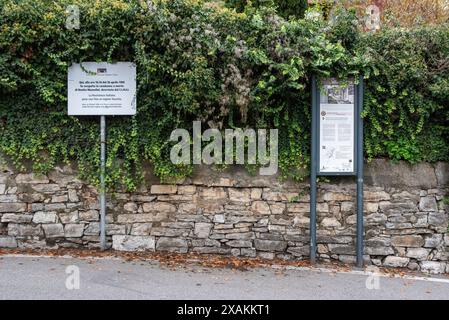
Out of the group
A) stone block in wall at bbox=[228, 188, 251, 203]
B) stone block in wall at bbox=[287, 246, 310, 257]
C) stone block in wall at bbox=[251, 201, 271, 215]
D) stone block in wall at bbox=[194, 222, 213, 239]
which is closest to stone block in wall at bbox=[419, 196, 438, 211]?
stone block in wall at bbox=[287, 246, 310, 257]

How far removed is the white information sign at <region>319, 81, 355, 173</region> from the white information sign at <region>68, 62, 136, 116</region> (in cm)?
269

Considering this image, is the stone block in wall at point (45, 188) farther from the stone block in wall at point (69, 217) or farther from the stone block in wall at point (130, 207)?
the stone block in wall at point (130, 207)

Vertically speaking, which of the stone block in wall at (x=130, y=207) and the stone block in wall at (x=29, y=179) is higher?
the stone block in wall at (x=29, y=179)

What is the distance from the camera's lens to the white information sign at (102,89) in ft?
19.4

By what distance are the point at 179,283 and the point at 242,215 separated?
5.05ft

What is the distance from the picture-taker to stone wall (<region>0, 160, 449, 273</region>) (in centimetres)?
603

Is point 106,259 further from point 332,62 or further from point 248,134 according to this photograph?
point 332,62

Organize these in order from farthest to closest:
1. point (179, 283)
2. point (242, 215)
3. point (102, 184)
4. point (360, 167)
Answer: point (242, 215) < point (102, 184) < point (360, 167) < point (179, 283)

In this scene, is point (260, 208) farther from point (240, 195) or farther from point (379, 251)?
point (379, 251)

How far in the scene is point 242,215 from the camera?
19.9 ft

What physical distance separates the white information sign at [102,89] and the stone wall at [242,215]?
98 centimetres

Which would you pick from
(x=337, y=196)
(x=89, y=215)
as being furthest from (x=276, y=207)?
(x=89, y=215)

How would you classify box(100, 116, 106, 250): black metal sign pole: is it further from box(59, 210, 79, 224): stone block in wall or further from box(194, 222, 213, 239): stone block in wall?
box(194, 222, 213, 239): stone block in wall

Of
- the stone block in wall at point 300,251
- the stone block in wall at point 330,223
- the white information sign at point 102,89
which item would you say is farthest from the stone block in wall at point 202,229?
the white information sign at point 102,89
